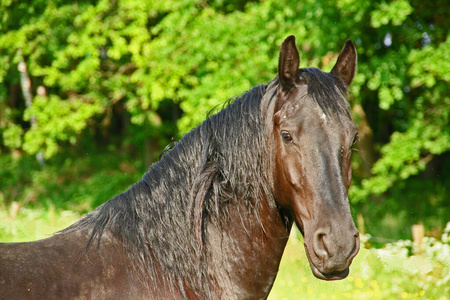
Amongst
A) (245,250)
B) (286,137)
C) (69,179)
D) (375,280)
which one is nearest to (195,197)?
(245,250)

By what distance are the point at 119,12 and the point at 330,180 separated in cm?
945

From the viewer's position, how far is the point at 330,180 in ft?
6.13

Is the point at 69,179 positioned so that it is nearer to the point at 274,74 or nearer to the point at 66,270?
the point at 274,74

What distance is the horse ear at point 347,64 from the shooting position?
2.29 meters

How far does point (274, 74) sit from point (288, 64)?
5970 millimetres

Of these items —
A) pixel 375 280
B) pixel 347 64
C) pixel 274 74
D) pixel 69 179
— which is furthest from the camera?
pixel 69 179

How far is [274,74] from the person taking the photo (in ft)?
26.1

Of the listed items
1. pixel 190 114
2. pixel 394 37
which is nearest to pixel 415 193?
pixel 394 37

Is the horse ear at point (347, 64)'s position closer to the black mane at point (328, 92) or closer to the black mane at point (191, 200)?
the black mane at point (328, 92)

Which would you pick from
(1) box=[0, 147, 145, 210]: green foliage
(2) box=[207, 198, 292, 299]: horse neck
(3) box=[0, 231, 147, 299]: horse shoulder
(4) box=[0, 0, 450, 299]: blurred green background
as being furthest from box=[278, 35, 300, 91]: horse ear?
(1) box=[0, 147, 145, 210]: green foliage

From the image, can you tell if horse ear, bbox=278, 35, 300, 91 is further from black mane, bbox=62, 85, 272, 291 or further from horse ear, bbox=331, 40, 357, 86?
horse ear, bbox=331, 40, 357, 86

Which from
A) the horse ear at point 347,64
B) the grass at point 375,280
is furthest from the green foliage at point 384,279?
the horse ear at point 347,64

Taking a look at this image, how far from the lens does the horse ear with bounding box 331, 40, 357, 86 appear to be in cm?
229

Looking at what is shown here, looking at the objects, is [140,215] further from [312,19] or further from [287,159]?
[312,19]
